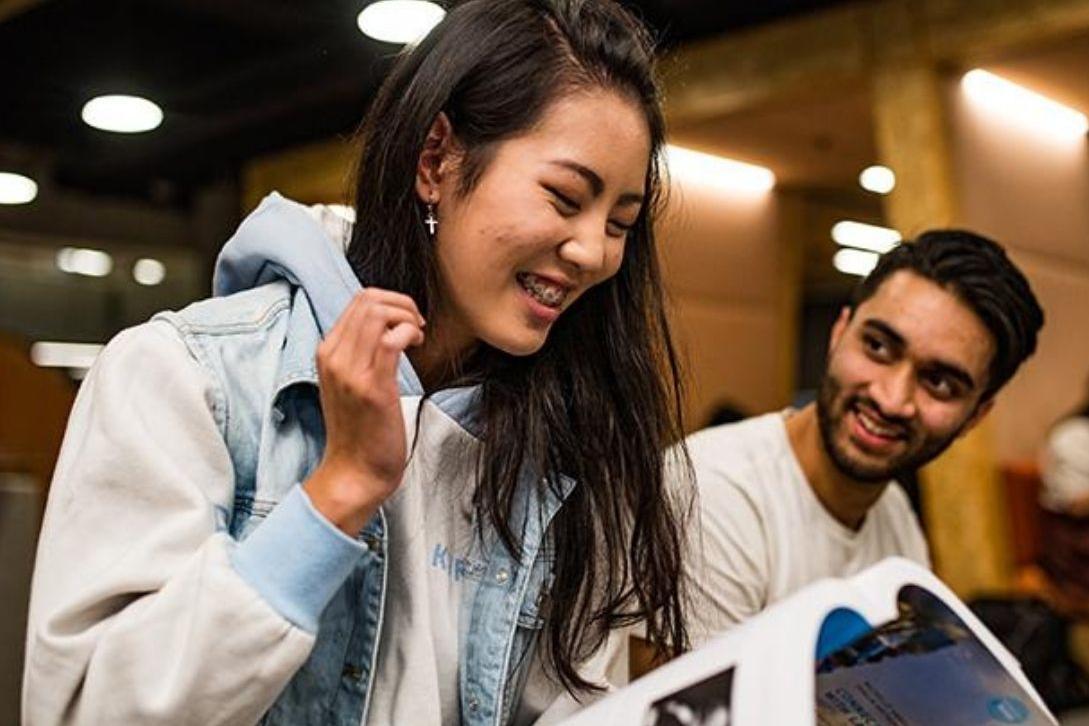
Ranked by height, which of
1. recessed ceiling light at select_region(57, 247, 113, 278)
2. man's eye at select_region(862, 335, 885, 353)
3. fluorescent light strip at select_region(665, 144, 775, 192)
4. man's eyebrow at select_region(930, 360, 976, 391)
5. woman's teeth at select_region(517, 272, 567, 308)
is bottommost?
woman's teeth at select_region(517, 272, 567, 308)

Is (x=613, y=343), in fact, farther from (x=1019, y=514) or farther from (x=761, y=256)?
(x=761, y=256)

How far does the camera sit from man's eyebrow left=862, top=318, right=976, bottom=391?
1.90 meters

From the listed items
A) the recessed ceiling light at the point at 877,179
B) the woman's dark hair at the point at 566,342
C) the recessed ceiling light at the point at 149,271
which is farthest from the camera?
the recessed ceiling light at the point at 149,271

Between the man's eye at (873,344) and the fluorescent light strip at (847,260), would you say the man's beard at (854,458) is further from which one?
the fluorescent light strip at (847,260)

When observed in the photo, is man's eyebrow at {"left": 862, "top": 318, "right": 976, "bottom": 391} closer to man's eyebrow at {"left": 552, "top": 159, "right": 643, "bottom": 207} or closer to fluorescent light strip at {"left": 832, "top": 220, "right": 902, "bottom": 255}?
man's eyebrow at {"left": 552, "top": 159, "right": 643, "bottom": 207}

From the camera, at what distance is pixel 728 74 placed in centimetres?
533

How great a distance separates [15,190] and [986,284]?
5.90 metres

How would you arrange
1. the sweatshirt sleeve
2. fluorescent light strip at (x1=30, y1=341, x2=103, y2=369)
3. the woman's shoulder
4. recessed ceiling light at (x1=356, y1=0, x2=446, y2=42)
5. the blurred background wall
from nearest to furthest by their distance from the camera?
the sweatshirt sleeve
the woman's shoulder
recessed ceiling light at (x1=356, y1=0, x2=446, y2=42)
the blurred background wall
fluorescent light strip at (x1=30, y1=341, x2=103, y2=369)

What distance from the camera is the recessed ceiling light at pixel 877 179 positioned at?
4852 mm

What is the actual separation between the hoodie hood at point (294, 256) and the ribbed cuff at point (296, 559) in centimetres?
21

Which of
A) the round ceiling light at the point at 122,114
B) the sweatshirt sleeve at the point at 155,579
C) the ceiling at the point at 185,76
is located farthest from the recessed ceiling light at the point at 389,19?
the sweatshirt sleeve at the point at 155,579

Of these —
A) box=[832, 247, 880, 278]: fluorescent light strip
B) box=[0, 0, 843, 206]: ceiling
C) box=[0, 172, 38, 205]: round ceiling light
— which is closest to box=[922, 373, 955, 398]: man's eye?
box=[0, 0, 843, 206]: ceiling

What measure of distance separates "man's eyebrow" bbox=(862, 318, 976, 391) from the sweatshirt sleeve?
3.91ft

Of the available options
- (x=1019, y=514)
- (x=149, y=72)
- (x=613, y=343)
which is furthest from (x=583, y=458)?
(x=149, y=72)
